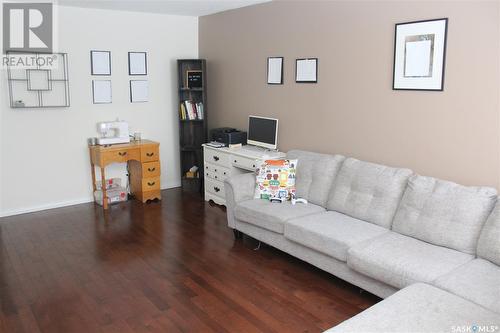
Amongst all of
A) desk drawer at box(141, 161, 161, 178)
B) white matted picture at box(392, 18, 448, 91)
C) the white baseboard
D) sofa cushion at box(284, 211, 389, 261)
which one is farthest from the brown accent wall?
the white baseboard

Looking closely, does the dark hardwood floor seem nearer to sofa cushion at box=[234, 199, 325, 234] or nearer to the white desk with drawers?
sofa cushion at box=[234, 199, 325, 234]

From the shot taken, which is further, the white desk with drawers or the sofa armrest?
the white desk with drawers

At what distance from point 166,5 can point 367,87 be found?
8.54 ft

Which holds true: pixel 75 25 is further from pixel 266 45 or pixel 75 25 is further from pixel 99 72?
pixel 266 45

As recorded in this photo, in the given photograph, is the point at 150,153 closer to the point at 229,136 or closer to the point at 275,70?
the point at 229,136

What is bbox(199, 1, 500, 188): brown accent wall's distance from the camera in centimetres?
317

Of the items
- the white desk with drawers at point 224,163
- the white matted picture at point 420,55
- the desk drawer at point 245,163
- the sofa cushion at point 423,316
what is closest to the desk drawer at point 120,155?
the white desk with drawers at point 224,163

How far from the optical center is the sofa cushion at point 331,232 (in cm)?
312

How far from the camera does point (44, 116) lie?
16.6 ft

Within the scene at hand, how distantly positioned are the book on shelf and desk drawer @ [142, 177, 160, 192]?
901mm

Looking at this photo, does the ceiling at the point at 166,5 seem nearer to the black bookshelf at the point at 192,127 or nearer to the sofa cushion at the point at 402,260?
the black bookshelf at the point at 192,127

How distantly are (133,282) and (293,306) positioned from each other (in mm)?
1237

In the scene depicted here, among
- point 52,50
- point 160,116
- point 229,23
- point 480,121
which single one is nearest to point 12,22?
point 52,50

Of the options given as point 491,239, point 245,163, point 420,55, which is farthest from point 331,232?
point 245,163
